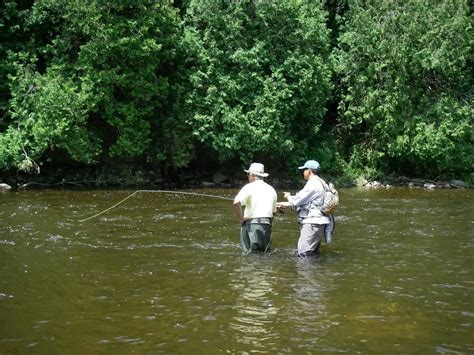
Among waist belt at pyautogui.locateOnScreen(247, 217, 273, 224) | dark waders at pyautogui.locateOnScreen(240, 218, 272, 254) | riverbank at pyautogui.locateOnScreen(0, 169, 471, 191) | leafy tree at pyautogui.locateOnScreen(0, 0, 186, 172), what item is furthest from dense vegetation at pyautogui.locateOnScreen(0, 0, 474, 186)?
waist belt at pyautogui.locateOnScreen(247, 217, 273, 224)

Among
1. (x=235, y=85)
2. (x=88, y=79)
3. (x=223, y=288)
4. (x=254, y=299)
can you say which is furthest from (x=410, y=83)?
(x=254, y=299)

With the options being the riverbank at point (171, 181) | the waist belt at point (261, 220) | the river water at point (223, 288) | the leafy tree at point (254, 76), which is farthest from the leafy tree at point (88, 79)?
the waist belt at point (261, 220)

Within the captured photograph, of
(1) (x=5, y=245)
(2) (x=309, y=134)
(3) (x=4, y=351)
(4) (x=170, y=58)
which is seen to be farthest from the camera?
A: (2) (x=309, y=134)

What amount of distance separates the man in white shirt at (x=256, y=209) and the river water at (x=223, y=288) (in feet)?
1.16

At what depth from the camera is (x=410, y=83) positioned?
26094 mm

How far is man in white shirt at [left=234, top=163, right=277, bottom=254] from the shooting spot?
9641 mm

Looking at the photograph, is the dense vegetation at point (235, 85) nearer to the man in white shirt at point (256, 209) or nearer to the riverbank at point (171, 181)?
the riverbank at point (171, 181)

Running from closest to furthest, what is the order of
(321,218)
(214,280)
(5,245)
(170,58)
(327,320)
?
(327,320)
(214,280)
(321,218)
(5,245)
(170,58)

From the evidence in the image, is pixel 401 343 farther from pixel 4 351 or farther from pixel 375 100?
pixel 375 100

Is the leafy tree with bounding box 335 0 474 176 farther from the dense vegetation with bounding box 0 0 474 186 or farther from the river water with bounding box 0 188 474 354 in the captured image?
the river water with bounding box 0 188 474 354

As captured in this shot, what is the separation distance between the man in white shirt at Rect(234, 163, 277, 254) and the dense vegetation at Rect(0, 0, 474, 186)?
470 inches

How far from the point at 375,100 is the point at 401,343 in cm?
2058

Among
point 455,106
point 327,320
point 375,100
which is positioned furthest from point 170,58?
point 327,320

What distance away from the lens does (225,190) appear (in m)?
21.3
